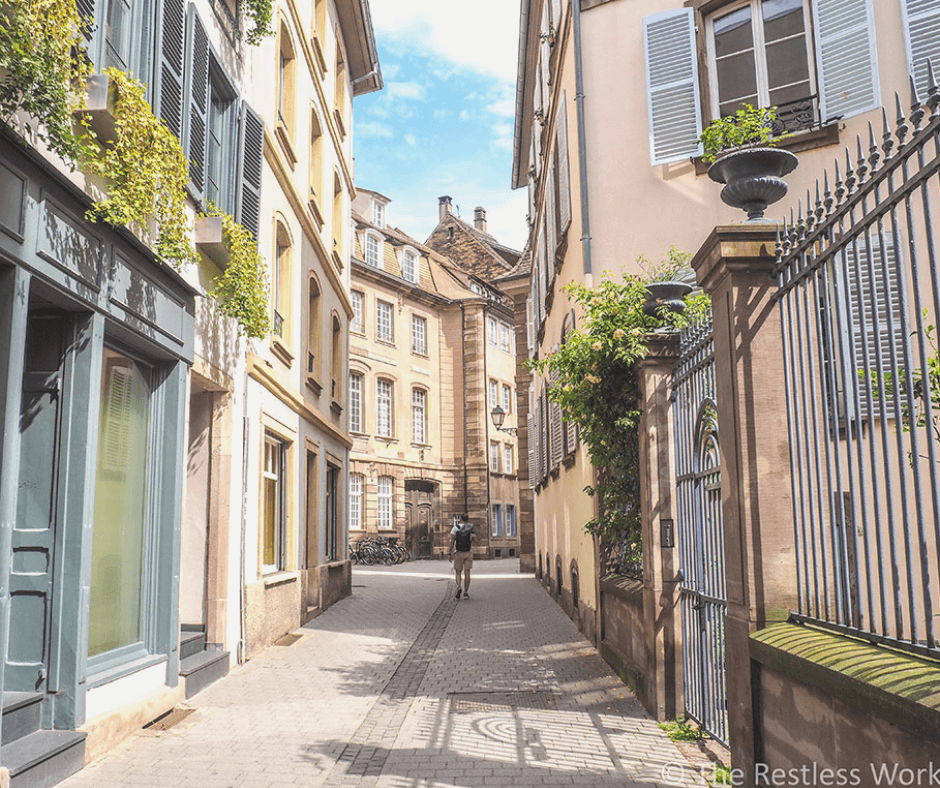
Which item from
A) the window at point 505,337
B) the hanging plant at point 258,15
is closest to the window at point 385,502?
the window at point 505,337

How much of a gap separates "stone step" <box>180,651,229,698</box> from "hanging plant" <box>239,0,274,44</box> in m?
6.43

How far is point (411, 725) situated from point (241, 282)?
14.0 ft

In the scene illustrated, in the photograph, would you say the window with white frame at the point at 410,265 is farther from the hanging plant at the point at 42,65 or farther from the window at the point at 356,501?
the hanging plant at the point at 42,65

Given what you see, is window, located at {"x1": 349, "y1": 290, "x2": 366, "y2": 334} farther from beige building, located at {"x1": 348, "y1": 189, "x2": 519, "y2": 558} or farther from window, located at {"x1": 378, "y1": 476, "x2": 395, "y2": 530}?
window, located at {"x1": 378, "y1": 476, "x2": 395, "y2": 530}

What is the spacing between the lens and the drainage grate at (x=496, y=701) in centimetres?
671

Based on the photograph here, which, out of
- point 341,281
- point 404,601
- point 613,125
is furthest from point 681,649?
point 341,281

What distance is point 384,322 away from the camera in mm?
33719

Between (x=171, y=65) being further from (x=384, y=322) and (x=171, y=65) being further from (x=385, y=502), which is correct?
(x=385, y=502)

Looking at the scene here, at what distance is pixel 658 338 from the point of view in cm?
665

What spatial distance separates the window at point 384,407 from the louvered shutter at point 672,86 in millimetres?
23863

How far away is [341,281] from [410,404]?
691 inches

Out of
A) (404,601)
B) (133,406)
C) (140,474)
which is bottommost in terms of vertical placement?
(404,601)

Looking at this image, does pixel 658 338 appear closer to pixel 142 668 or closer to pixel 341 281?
pixel 142 668

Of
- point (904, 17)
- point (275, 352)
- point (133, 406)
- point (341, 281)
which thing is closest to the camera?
point (133, 406)
